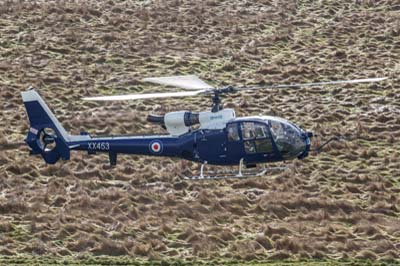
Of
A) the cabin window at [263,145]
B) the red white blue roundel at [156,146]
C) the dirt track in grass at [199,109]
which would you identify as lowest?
the dirt track in grass at [199,109]

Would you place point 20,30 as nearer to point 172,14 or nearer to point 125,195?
point 172,14

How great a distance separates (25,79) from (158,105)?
673 cm

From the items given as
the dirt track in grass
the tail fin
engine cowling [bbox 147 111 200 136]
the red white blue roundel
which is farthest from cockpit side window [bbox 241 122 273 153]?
the dirt track in grass

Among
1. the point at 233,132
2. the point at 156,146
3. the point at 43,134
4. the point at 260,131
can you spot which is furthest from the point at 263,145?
the point at 43,134

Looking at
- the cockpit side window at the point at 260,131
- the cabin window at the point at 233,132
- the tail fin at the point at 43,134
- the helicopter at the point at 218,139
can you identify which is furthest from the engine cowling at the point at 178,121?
the tail fin at the point at 43,134

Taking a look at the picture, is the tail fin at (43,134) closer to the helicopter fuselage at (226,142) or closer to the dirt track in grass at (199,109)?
the helicopter fuselage at (226,142)

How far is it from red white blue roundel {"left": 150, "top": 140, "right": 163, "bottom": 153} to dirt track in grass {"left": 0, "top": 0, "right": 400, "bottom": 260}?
22.4 ft

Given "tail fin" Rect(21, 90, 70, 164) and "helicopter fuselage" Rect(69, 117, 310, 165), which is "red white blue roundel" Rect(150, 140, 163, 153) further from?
"tail fin" Rect(21, 90, 70, 164)

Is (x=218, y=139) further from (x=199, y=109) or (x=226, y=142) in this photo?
(x=199, y=109)

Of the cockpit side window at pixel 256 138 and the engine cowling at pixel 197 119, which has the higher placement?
the engine cowling at pixel 197 119

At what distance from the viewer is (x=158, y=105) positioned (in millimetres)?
57062

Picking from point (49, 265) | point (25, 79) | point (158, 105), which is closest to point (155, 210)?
point (49, 265)

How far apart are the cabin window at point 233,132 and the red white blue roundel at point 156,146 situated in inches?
83.2

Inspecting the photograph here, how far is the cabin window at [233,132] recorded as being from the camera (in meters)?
37.4
